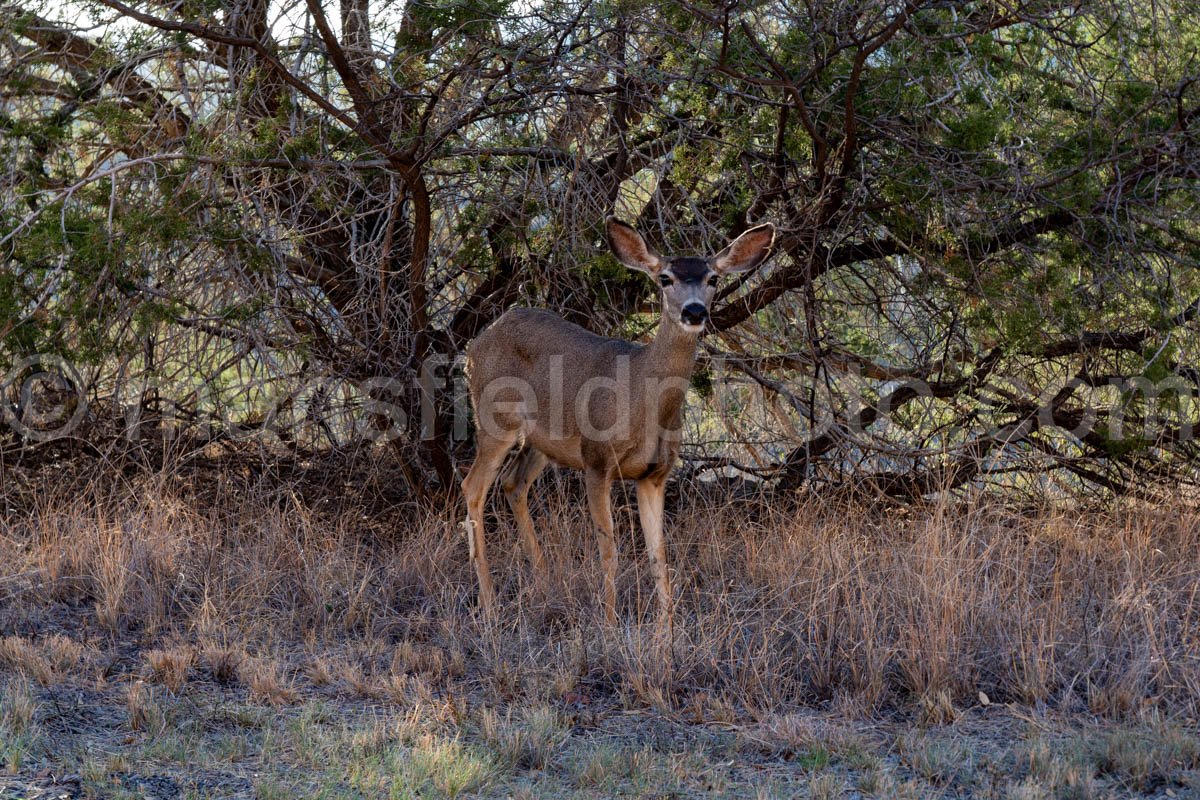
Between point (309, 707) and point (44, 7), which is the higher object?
point (44, 7)

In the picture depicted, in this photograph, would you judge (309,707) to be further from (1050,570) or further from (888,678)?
(1050,570)

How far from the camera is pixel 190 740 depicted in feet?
16.6

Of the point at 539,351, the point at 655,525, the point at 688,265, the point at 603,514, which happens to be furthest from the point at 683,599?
Result: the point at 688,265

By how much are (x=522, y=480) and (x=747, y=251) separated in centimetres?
216

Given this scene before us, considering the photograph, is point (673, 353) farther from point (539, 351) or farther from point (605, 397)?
point (539, 351)

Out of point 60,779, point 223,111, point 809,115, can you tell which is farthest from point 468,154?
point 60,779

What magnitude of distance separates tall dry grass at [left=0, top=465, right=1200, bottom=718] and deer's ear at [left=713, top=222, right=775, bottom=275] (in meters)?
1.55

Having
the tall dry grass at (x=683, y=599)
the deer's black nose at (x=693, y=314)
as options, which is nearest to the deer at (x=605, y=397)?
the deer's black nose at (x=693, y=314)

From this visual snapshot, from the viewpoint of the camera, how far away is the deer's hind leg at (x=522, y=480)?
7.98 metres

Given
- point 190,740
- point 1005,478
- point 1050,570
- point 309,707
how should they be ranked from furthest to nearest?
point 1005,478 → point 1050,570 → point 309,707 → point 190,740

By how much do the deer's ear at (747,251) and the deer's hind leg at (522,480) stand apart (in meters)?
1.74

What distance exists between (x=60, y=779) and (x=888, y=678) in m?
3.32

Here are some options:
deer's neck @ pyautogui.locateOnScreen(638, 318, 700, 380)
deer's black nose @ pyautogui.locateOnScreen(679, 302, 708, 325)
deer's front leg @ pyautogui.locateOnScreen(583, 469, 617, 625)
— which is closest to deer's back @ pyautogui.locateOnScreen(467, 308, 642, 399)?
deer's neck @ pyautogui.locateOnScreen(638, 318, 700, 380)

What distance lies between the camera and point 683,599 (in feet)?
23.8
